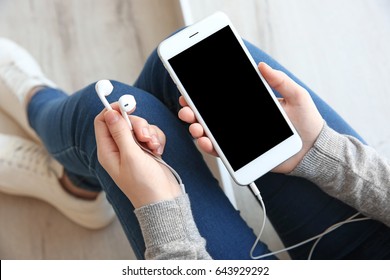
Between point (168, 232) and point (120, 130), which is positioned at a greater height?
point (120, 130)

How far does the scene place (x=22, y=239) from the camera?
2.79 feet

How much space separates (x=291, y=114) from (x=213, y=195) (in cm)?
14

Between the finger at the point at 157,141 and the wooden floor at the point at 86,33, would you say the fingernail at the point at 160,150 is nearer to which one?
the finger at the point at 157,141

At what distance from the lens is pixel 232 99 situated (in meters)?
0.53

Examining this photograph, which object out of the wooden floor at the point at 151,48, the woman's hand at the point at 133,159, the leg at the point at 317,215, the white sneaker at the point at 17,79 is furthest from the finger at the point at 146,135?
the white sneaker at the point at 17,79

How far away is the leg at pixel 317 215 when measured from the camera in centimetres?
57

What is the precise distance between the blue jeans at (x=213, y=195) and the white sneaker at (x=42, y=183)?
0.18 m

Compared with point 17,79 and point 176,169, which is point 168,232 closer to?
point 176,169

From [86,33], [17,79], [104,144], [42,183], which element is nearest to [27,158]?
[42,183]

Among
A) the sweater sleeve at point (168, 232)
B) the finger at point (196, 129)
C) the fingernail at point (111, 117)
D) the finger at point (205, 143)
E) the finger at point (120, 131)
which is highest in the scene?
the fingernail at point (111, 117)
